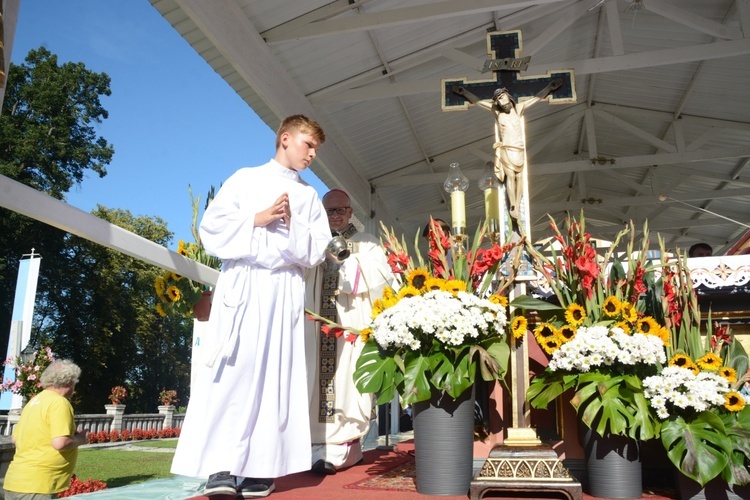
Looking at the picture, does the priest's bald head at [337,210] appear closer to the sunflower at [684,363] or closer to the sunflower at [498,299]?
the sunflower at [498,299]

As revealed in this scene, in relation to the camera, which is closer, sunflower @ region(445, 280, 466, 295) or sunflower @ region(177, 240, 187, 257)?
sunflower @ region(445, 280, 466, 295)

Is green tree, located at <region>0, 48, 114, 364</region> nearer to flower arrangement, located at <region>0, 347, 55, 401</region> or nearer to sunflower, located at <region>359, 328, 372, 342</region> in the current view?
flower arrangement, located at <region>0, 347, 55, 401</region>

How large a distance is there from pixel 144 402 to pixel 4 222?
40.9 ft

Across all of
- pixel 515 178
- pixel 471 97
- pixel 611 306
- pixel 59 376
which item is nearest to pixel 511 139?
pixel 515 178

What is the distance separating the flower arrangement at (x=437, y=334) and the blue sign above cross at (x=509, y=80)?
2.82 ft

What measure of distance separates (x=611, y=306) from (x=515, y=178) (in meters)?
0.70

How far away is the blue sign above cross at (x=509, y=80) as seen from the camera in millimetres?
3223

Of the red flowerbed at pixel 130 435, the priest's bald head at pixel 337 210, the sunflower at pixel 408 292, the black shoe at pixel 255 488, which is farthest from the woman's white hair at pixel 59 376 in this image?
the red flowerbed at pixel 130 435

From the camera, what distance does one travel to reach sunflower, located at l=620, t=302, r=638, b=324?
2605mm

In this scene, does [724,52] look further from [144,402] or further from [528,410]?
[144,402]

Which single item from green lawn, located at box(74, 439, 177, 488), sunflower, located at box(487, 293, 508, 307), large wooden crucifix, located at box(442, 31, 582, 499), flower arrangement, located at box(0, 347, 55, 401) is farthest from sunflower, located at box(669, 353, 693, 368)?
green lawn, located at box(74, 439, 177, 488)

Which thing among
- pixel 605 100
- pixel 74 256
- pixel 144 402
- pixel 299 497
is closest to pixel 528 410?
pixel 299 497

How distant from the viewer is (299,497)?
8.31ft

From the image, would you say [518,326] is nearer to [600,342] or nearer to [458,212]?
[600,342]
